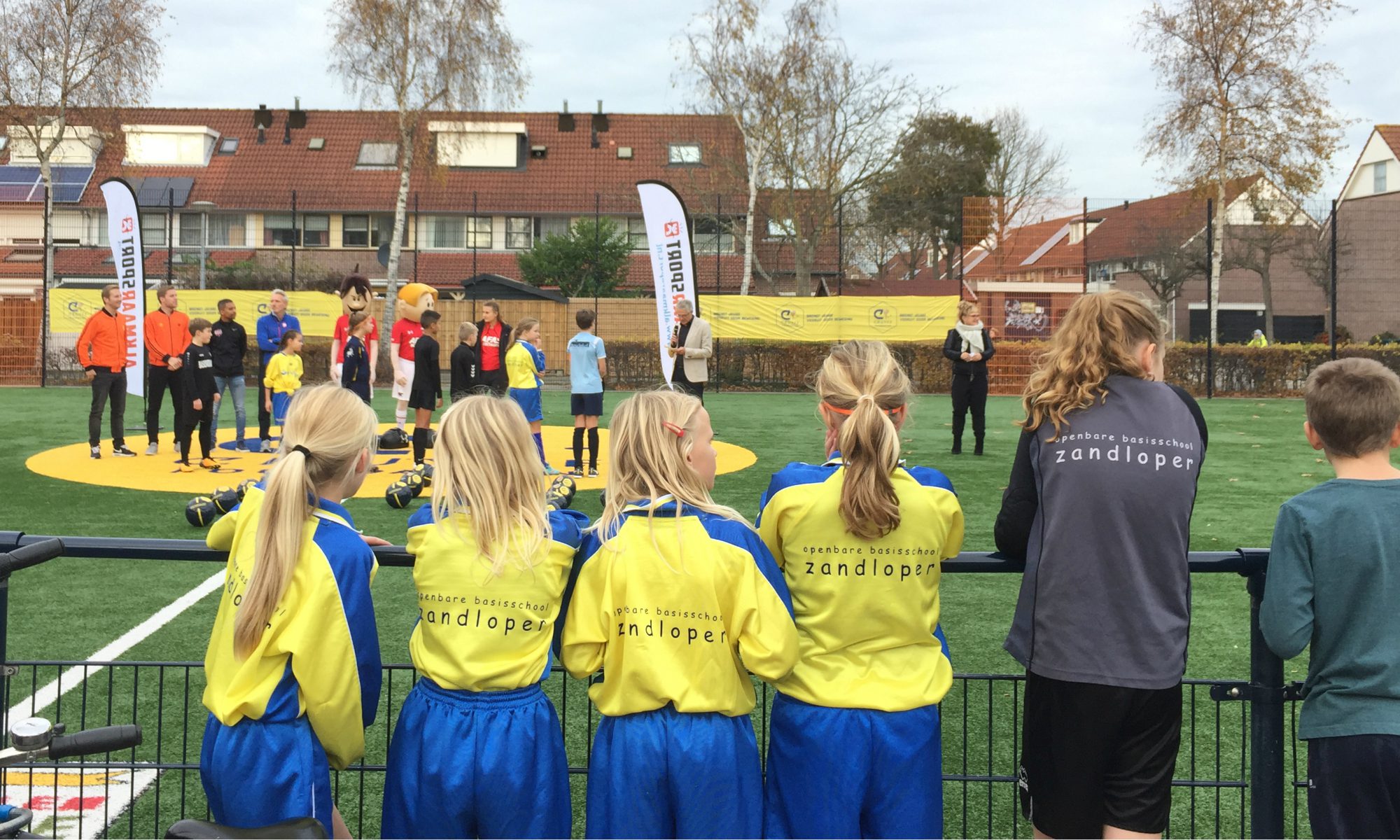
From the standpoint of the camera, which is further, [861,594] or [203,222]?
[203,222]

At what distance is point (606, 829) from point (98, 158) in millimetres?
51052

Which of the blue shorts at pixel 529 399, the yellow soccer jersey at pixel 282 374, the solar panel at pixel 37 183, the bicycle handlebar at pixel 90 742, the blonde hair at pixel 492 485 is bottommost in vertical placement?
the bicycle handlebar at pixel 90 742

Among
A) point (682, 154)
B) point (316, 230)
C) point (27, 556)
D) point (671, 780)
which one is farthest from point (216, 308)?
point (671, 780)

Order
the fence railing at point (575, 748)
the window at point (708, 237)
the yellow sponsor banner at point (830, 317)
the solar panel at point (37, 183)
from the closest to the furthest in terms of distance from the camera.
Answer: the fence railing at point (575, 748) → the yellow sponsor banner at point (830, 317) → the window at point (708, 237) → the solar panel at point (37, 183)

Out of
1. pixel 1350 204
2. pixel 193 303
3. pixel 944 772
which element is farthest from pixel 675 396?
pixel 1350 204

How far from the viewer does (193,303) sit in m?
26.7

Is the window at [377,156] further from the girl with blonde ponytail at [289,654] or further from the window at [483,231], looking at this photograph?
the girl with blonde ponytail at [289,654]

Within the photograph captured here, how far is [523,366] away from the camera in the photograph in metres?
11.9

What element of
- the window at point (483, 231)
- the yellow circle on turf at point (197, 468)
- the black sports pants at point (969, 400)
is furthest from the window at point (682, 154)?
the black sports pants at point (969, 400)

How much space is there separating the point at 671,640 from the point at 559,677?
2.83m

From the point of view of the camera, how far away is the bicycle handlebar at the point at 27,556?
8.17 ft

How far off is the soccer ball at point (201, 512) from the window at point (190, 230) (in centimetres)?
4116

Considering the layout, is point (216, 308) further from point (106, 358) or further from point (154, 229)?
point (154, 229)

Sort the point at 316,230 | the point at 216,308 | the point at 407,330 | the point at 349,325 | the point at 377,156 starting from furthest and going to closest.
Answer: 1. the point at 377,156
2. the point at 316,230
3. the point at 216,308
4. the point at 407,330
5. the point at 349,325
